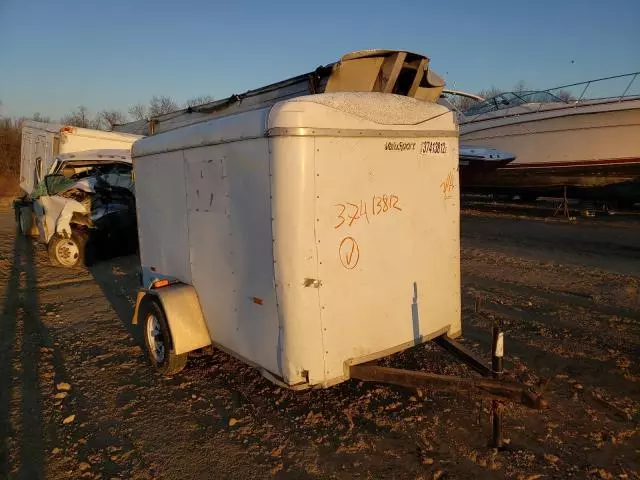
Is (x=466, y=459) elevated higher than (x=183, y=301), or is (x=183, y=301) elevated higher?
(x=183, y=301)

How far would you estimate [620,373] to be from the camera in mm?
4527

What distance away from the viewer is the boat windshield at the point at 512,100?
1692 cm

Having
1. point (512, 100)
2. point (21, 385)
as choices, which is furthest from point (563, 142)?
point (21, 385)

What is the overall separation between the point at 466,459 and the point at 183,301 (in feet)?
9.31

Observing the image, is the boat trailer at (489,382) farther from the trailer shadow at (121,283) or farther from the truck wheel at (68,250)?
the truck wheel at (68,250)

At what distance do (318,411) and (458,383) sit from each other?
1.34 m

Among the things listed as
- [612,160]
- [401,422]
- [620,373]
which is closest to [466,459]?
[401,422]

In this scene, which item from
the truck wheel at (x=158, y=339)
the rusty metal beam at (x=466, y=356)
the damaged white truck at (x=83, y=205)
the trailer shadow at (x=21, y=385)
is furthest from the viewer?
the damaged white truck at (x=83, y=205)

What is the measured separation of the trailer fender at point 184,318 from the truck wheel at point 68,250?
23.3 ft

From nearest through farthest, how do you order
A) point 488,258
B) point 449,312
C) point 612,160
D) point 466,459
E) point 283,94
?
point 466,459
point 449,312
point 283,94
point 488,258
point 612,160

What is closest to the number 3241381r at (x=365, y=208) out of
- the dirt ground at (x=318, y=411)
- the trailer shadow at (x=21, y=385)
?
the dirt ground at (x=318, y=411)

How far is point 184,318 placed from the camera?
4.53m

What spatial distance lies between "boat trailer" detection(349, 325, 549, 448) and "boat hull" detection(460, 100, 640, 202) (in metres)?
14.1

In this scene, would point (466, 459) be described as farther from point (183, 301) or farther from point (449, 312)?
point (183, 301)
